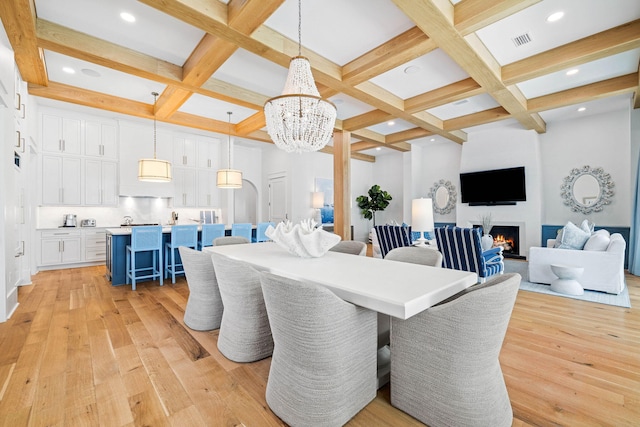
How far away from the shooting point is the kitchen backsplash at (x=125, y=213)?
5586 millimetres

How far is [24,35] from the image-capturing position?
283 cm

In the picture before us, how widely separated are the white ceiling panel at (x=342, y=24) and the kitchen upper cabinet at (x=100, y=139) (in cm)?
484

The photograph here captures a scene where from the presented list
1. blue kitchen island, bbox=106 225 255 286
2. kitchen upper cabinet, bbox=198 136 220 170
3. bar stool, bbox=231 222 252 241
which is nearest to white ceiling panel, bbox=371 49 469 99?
bar stool, bbox=231 222 252 241

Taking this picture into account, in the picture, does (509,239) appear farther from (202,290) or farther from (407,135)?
(202,290)

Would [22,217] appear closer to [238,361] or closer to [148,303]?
[148,303]

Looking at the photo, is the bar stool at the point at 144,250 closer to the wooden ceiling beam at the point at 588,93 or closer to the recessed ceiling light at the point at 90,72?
the recessed ceiling light at the point at 90,72

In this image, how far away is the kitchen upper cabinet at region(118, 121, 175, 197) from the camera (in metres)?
6.05

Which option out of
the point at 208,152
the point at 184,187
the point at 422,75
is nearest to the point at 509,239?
the point at 422,75

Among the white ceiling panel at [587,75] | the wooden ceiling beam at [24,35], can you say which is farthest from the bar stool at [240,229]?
the white ceiling panel at [587,75]

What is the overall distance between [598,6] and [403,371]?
11.9ft

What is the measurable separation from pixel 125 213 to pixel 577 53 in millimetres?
7929

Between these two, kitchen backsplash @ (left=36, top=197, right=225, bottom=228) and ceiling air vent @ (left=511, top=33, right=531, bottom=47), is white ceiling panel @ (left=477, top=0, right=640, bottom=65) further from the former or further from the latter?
kitchen backsplash @ (left=36, top=197, right=225, bottom=228)

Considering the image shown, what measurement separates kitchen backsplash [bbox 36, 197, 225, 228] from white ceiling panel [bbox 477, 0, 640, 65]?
256 inches

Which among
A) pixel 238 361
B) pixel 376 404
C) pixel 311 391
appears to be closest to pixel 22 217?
pixel 238 361
